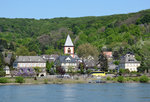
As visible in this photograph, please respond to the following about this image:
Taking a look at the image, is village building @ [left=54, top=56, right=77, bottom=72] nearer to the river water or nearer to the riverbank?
the riverbank

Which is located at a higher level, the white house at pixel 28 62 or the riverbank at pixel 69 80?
the white house at pixel 28 62

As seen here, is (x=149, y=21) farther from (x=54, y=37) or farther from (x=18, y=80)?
(x=18, y=80)

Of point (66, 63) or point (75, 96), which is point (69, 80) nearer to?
point (66, 63)

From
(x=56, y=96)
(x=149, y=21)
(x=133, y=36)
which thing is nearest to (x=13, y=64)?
(x=56, y=96)

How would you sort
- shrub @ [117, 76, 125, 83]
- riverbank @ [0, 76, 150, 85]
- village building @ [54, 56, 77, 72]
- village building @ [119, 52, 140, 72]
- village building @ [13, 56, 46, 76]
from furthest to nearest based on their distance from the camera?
1. village building @ [54, 56, 77, 72]
2. village building @ [13, 56, 46, 76]
3. village building @ [119, 52, 140, 72]
4. shrub @ [117, 76, 125, 83]
5. riverbank @ [0, 76, 150, 85]

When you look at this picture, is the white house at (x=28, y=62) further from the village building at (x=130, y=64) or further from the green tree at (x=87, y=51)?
the green tree at (x=87, y=51)

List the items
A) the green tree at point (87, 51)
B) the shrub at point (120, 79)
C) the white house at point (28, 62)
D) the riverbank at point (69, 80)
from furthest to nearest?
the green tree at point (87, 51) → the white house at point (28, 62) → the shrub at point (120, 79) → the riverbank at point (69, 80)

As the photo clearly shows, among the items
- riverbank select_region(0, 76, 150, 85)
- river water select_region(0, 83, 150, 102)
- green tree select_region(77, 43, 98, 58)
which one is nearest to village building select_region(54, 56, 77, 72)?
riverbank select_region(0, 76, 150, 85)

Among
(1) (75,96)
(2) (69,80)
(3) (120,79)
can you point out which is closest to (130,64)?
(3) (120,79)

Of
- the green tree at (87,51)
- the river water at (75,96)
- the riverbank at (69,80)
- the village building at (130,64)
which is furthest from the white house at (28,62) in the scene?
the river water at (75,96)

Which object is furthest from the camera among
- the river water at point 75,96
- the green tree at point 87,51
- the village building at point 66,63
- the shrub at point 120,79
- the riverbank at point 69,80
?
the green tree at point 87,51

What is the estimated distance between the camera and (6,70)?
311 feet

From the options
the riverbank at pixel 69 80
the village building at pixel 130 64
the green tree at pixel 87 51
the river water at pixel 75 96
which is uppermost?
the green tree at pixel 87 51

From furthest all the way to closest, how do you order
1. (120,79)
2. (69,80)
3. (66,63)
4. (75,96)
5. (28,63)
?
(66,63) → (28,63) → (69,80) → (120,79) → (75,96)
